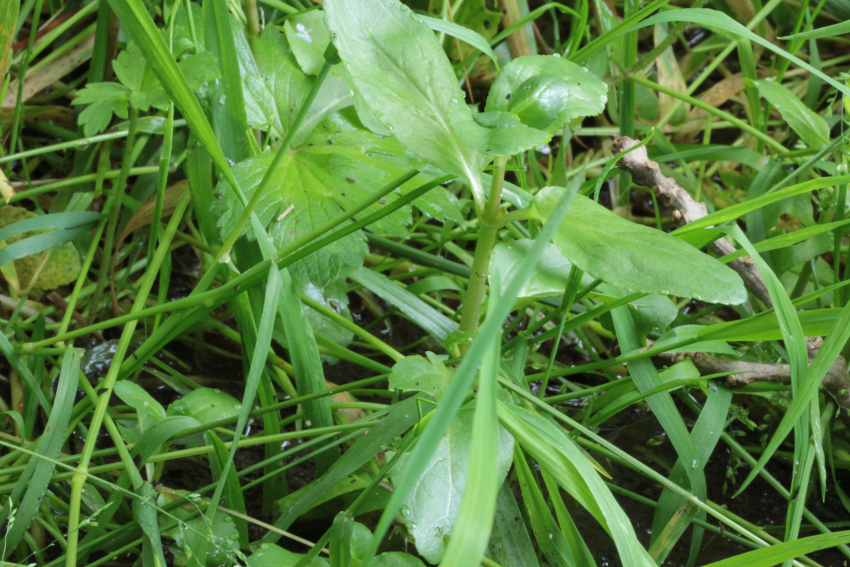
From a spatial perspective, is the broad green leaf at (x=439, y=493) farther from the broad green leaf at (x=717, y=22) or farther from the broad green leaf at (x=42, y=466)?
the broad green leaf at (x=717, y=22)

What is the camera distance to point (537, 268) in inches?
39.4

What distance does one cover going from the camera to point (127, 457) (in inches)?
34.8

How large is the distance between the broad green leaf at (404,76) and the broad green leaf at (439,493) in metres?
0.32

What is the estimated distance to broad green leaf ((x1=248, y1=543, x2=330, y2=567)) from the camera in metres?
0.78

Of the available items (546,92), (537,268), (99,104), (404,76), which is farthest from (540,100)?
(99,104)

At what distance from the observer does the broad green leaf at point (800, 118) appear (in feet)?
4.30

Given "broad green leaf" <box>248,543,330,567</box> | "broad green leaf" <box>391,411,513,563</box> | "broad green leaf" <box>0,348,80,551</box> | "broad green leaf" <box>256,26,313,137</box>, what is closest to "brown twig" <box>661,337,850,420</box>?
"broad green leaf" <box>391,411,513,563</box>

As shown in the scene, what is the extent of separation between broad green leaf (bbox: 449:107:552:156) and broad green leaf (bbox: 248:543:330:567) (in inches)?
21.4

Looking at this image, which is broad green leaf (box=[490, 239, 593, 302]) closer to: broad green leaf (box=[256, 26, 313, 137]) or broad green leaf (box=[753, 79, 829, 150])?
broad green leaf (box=[256, 26, 313, 137])

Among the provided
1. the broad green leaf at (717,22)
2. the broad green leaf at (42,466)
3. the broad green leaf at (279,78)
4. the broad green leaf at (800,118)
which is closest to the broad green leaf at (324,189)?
the broad green leaf at (279,78)

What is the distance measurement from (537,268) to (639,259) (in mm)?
268

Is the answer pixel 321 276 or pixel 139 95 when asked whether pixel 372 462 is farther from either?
pixel 139 95

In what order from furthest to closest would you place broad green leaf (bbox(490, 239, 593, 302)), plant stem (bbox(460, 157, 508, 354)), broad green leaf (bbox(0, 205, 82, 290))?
1. broad green leaf (bbox(0, 205, 82, 290))
2. broad green leaf (bbox(490, 239, 593, 302))
3. plant stem (bbox(460, 157, 508, 354))

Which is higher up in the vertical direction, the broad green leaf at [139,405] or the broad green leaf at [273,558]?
the broad green leaf at [139,405]
